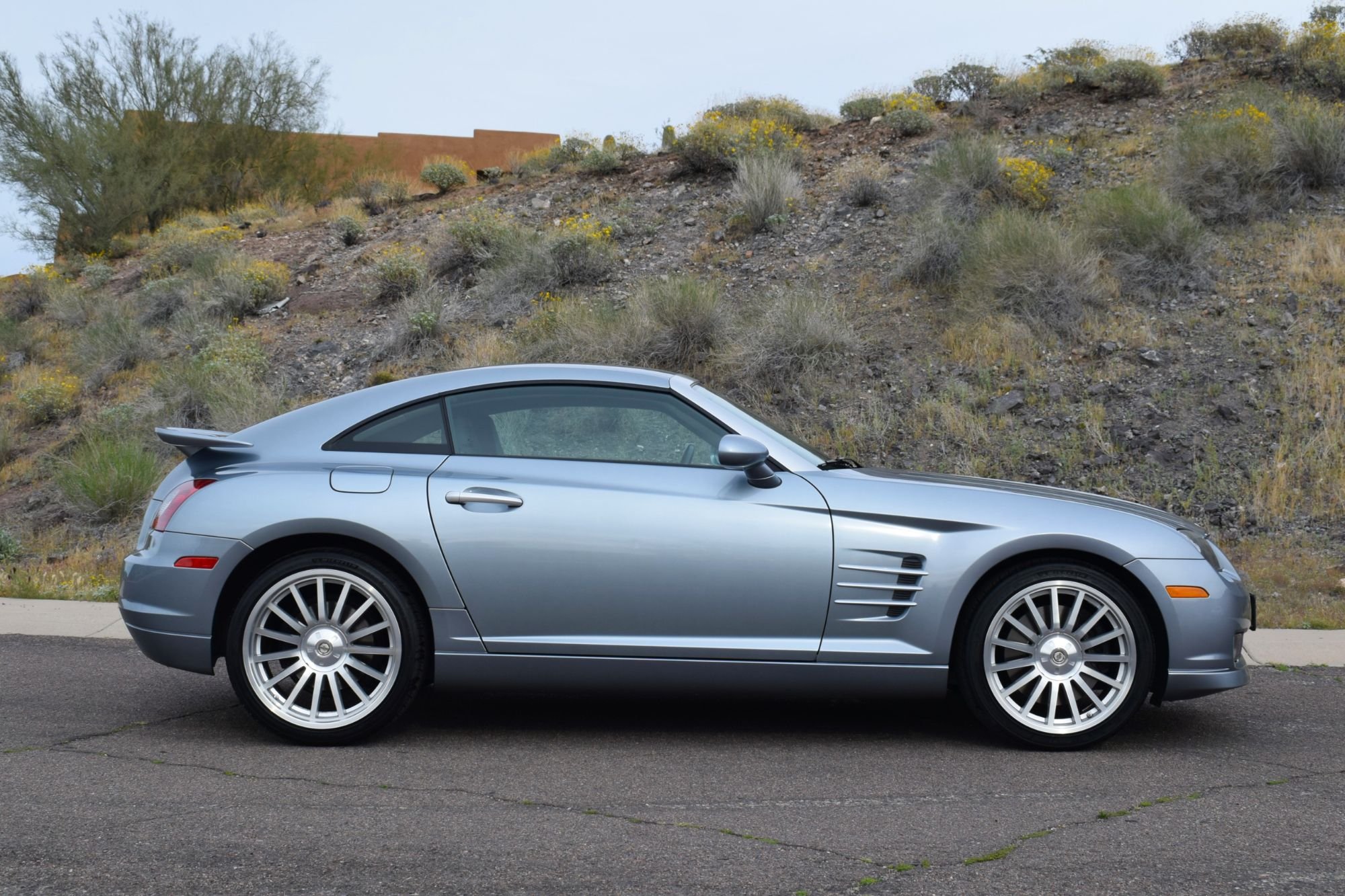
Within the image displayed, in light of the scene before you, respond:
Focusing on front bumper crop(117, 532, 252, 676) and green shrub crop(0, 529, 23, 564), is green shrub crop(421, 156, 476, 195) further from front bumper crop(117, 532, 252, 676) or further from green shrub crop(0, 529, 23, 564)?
front bumper crop(117, 532, 252, 676)

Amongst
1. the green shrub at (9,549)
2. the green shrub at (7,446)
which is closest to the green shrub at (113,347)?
the green shrub at (7,446)

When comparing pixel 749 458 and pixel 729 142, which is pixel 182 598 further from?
pixel 729 142

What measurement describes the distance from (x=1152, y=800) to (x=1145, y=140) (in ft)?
52.0

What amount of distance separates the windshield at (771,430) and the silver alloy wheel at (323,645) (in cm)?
165

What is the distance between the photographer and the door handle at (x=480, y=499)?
5.10m

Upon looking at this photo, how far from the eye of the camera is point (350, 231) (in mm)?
22781

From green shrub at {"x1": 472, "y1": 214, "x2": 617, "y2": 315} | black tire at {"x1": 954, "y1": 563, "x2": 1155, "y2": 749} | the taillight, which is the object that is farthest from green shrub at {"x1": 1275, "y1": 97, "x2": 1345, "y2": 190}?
the taillight

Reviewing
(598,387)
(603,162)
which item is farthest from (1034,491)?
(603,162)

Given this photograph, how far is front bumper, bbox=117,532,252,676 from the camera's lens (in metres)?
5.14

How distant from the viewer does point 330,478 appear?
5.21m

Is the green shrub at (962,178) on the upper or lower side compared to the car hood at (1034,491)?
upper

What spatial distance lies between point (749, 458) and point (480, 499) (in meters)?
1.13

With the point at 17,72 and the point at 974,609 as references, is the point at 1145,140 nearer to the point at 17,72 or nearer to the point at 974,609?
the point at 974,609

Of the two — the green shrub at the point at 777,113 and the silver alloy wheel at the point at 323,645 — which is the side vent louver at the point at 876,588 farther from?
the green shrub at the point at 777,113
